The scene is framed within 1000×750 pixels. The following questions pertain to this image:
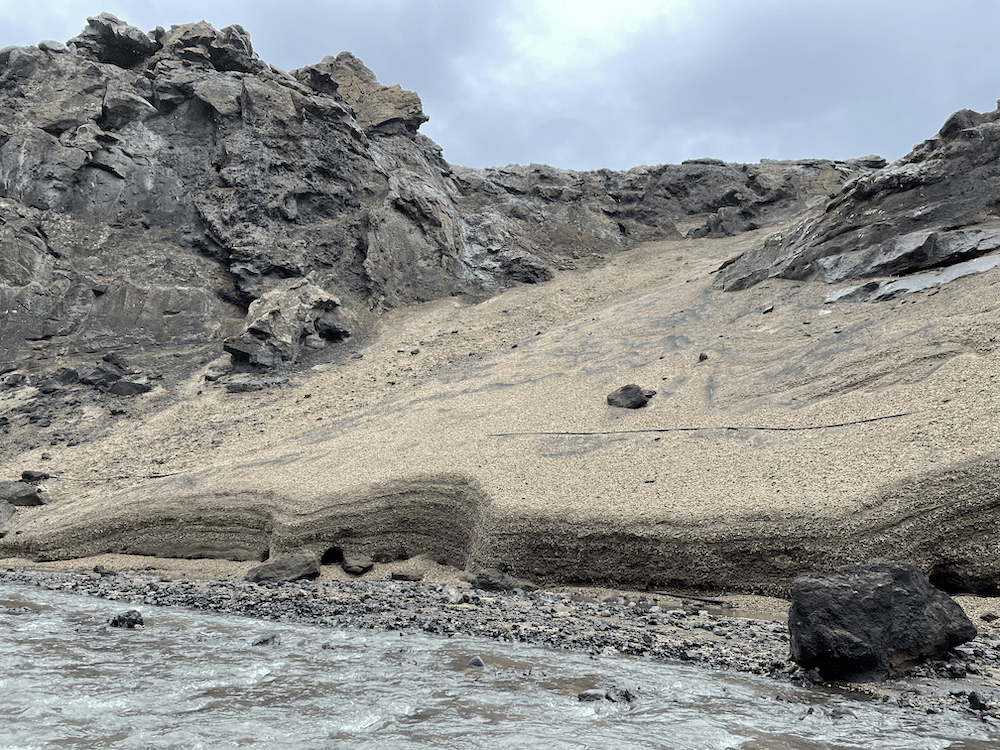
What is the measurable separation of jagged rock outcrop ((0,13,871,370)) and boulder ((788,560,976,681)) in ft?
84.2

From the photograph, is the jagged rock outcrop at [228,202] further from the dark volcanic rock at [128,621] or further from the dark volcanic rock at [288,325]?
the dark volcanic rock at [128,621]

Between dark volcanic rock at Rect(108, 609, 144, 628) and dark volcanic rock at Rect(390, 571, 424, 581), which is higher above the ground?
dark volcanic rock at Rect(390, 571, 424, 581)

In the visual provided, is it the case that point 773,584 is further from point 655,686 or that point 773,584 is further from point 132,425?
point 132,425

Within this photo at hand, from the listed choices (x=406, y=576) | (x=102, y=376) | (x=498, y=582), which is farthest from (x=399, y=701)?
(x=102, y=376)

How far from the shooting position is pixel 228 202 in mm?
37188

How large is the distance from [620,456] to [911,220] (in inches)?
618

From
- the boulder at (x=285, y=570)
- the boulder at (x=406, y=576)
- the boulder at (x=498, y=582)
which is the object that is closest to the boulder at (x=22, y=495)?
the boulder at (x=285, y=570)

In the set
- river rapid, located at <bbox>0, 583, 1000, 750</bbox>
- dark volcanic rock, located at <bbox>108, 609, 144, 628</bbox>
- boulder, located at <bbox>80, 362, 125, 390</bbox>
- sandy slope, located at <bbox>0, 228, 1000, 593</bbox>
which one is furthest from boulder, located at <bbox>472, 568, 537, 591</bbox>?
boulder, located at <bbox>80, 362, 125, 390</bbox>

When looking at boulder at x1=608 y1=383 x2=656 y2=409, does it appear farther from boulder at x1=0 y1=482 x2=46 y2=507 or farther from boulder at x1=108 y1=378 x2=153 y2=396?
boulder at x1=108 y1=378 x2=153 y2=396

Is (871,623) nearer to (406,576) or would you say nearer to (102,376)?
(406,576)

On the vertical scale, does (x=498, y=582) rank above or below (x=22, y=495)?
below

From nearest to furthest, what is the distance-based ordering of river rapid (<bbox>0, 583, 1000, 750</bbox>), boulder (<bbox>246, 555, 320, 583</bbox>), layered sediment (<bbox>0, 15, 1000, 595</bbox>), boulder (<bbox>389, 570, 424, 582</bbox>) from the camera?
river rapid (<bbox>0, 583, 1000, 750</bbox>) < layered sediment (<bbox>0, 15, 1000, 595</bbox>) < boulder (<bbox>389, 570, 424, 582</bbox>) < boulder (<bbox>246, 555, 320, 583</bbox>)

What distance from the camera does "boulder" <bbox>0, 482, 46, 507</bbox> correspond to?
1995cm

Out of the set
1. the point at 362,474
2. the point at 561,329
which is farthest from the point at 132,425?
the point at 561,329
